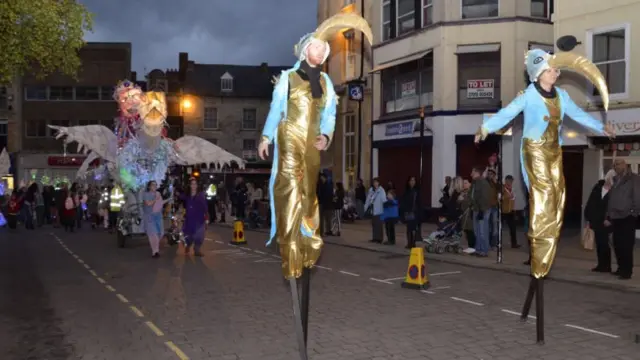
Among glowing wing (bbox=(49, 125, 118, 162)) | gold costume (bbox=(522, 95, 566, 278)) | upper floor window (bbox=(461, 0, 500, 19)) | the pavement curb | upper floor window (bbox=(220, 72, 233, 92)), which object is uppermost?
upper floor window (bbox=(220, 72, 233, 92))

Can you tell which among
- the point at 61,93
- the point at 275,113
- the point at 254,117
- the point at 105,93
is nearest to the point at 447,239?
the point at 275,113

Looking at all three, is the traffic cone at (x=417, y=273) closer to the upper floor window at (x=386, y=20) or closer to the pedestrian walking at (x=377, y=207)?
the pedestrian walking at (x=377, y=207)

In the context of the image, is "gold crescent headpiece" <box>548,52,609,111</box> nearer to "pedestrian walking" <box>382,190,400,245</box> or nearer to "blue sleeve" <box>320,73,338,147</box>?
"blue sleeve" <box>320,73,338,147</box>

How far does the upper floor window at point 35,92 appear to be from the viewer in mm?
54469

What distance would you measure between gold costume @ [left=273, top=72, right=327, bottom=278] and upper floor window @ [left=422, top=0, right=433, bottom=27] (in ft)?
73.2

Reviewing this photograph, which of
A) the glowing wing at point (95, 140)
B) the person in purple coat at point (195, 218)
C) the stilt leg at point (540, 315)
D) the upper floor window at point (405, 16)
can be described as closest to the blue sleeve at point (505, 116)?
the stilt leg at point (540, 315)

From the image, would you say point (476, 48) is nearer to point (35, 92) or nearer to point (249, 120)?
point (249, 120)

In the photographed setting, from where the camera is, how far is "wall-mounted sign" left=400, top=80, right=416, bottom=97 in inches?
1102

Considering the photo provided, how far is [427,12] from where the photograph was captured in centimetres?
2697

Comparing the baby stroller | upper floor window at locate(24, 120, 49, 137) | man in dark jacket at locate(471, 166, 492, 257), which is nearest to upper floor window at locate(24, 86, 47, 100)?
upper floor window at locate(24, 120, 49, 137)

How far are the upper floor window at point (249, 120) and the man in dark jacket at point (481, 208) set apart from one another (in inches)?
1714

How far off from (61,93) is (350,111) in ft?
104

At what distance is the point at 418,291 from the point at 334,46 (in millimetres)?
26052

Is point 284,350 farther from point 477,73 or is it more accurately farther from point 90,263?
point 477,73
